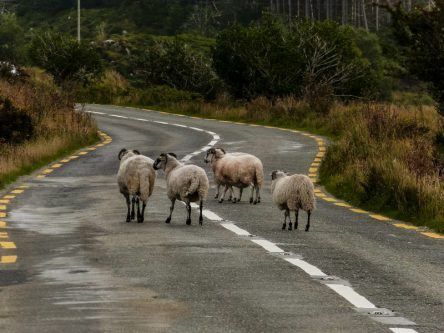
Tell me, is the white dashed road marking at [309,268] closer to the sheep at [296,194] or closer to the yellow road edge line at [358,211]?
the sheep at [296,194]

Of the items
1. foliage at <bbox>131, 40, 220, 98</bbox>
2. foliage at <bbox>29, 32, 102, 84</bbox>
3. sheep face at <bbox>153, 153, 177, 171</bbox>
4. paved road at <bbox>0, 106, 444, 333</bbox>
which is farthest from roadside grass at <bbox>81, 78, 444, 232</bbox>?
foliage at <bbox>29, 32, 102, 84</bbox>

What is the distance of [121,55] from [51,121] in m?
50.6

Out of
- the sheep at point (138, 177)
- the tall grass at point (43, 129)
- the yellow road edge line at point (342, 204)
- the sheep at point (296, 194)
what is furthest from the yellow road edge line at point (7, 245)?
the tall grass at point (43, 129)

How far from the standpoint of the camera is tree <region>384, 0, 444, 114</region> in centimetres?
2639

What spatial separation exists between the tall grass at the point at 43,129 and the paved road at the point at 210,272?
663 centimetres


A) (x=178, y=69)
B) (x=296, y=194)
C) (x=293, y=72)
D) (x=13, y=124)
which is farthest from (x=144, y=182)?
(x=178, y=69)

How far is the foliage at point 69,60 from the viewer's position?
67.0 metres

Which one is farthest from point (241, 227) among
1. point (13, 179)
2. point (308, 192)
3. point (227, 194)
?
point (13, 179)

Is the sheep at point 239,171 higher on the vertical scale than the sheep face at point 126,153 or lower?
lower

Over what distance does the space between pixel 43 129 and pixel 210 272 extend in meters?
23.4

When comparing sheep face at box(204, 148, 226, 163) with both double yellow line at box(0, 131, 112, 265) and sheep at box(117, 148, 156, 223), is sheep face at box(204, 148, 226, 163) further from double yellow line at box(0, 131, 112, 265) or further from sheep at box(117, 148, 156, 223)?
double yellow line at box(0, 131, 112, 265)

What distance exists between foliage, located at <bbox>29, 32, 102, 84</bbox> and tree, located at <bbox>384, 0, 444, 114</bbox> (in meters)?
41.3

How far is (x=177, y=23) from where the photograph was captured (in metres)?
116

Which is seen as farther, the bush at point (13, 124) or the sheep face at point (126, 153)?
the bush at point (13, 124)
